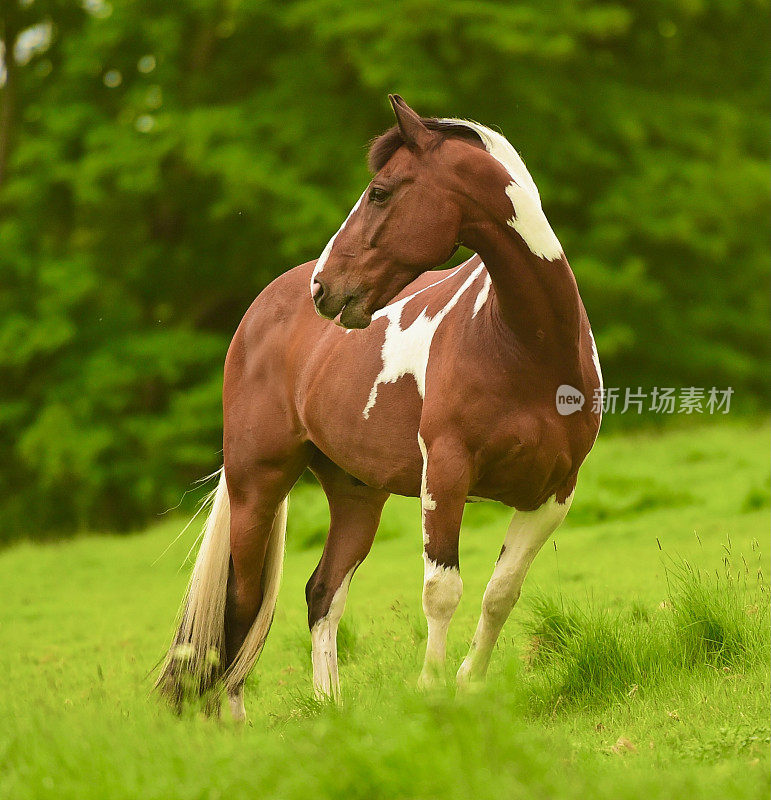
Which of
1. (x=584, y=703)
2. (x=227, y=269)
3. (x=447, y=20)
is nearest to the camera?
(x=584, y=703)

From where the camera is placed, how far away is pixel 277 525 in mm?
5027

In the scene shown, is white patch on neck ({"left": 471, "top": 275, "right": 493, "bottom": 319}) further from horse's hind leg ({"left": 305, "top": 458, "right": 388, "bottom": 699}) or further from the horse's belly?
horse's hind leg ({"left": 305, "top": 458, "right": 388, "bottom": 699})

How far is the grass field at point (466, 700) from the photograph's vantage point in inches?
110

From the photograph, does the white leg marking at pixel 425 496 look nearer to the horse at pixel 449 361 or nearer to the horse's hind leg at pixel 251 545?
the horse at pixel 449 361

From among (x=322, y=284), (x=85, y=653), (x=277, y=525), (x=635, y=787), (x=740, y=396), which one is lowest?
(x=740, y=396)

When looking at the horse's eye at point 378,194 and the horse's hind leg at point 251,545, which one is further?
the horse's hind leg at point 251,545

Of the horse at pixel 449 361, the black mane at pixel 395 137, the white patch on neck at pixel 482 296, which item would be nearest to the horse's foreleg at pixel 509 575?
the horse at pixel 449 361

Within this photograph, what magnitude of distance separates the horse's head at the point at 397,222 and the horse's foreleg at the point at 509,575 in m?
1.03

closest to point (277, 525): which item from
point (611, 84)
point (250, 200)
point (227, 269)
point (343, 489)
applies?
point (343, 489)

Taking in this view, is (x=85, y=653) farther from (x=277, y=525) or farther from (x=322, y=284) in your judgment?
(x=322, y=284)

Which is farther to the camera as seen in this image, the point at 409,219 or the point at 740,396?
the point at 740,396

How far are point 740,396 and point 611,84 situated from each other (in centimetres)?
490

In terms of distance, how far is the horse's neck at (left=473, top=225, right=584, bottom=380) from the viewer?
3621 millimetres

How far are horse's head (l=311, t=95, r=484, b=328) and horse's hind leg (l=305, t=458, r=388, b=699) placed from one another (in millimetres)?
1448
